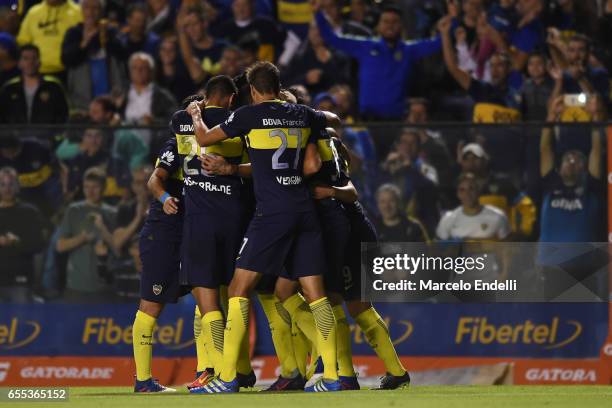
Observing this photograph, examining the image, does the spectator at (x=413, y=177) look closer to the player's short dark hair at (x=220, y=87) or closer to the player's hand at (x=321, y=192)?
the player's hand at (x=321, y=192)

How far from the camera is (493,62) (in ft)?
46.9

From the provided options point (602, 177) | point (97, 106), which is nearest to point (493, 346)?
point (602, 177)

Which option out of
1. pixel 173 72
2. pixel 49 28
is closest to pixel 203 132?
pixel 173 72

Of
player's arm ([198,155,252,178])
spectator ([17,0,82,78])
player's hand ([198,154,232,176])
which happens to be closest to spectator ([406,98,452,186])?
player's arm ([198,155,252,178])

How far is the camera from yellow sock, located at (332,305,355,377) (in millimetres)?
9586

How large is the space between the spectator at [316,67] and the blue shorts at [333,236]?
16.3ft

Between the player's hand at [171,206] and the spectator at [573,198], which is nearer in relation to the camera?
the player's hand at [171,206]

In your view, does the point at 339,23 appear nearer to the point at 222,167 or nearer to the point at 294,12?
the point at 294,12

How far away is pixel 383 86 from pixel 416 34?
4.01 ft

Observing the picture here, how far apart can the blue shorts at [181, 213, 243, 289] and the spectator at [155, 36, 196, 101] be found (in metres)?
5.15

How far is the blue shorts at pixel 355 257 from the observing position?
9.81 m

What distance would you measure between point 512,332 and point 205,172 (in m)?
3.94

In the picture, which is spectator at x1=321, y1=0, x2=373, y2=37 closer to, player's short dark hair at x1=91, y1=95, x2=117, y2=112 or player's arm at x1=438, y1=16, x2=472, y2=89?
player's arm at x1=438, y1=16, x2=472, y2=89

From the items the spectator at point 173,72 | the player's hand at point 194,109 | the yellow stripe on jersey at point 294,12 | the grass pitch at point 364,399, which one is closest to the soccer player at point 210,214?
the player's hand at point 194,109
